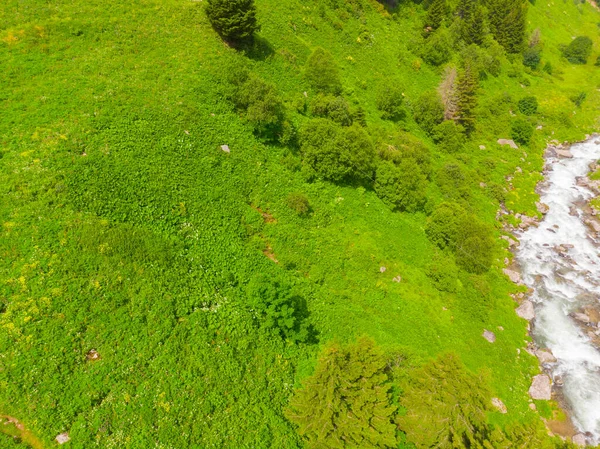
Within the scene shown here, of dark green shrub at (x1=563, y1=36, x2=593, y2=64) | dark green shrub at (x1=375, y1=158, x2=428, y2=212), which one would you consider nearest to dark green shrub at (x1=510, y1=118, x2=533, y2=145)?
dark green shrub at (x1=375, y1=158, x2=428, y2=212)

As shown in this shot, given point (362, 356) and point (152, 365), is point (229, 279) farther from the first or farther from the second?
point (362, 356)

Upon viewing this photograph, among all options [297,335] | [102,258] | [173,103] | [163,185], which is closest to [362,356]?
[297,335]

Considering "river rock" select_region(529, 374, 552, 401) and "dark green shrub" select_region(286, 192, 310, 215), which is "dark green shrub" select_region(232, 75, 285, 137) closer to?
"dark green shrub" select_region(286, 192, 310, 215)

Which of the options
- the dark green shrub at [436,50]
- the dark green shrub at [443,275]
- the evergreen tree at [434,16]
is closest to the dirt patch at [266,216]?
the dark green shrub at [443,275]

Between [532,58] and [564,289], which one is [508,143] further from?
[532,58]

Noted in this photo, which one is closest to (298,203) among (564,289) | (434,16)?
(564,289)

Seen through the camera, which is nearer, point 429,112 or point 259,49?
point 259,49
